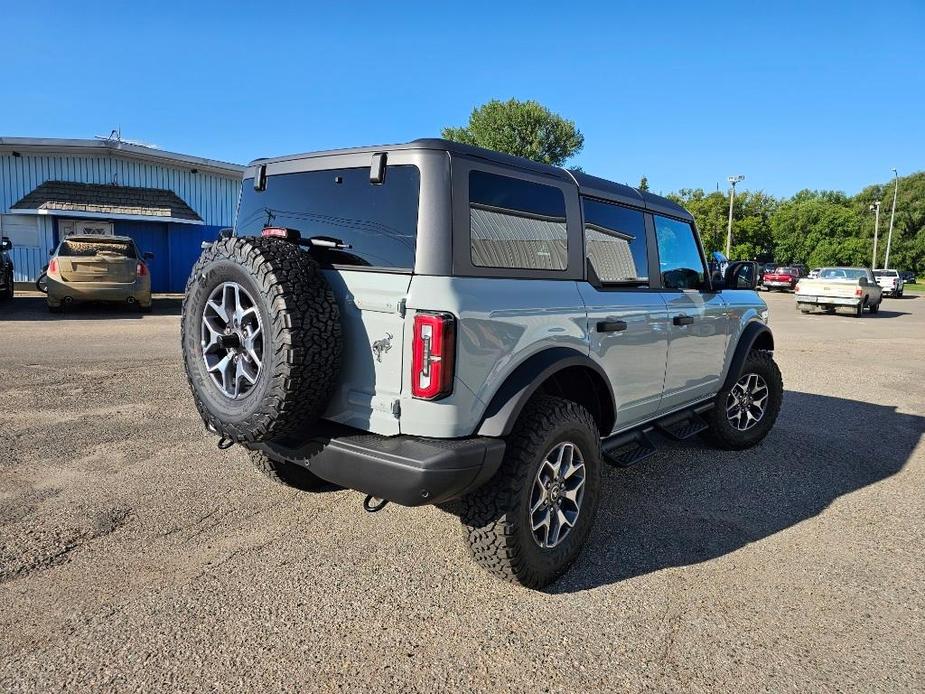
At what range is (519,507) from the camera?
9.36 ft

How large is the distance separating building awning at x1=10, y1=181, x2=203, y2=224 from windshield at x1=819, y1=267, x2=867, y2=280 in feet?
70.1

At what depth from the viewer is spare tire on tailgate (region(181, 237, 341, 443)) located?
260 cm

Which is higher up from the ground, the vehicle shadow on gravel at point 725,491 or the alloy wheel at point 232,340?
the alloy wheel at point 232,340

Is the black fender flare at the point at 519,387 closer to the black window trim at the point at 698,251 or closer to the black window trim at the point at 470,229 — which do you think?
the black window trim at the point at 470,229

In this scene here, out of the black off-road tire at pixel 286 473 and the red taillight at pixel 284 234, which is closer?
the red taillight at pixel 284 234

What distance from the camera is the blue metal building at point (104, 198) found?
19.1 meters

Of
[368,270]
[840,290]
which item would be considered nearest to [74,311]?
[368,270]

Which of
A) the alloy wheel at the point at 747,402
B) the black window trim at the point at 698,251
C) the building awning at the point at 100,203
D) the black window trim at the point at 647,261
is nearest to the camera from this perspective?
the black window trim at the point at 647,261

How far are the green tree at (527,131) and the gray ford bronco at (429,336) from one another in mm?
47120

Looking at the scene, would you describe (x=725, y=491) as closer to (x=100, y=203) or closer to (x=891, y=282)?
(x=100, y=203)

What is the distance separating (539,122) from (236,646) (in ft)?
167

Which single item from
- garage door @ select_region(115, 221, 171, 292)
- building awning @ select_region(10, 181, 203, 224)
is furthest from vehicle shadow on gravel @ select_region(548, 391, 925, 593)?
garage door @ select_region(115, 221, 171, 292)

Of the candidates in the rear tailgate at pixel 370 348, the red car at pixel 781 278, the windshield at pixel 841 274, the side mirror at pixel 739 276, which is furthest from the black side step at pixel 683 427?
the red car at pixel 781 278

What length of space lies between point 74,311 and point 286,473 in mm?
12730
